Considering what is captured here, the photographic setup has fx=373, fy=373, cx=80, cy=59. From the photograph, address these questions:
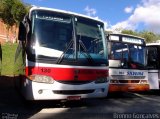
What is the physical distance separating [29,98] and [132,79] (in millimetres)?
5696

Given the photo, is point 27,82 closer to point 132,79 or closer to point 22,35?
point 22,35

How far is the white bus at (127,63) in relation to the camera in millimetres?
14827

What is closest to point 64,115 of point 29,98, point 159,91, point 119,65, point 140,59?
point 29,98

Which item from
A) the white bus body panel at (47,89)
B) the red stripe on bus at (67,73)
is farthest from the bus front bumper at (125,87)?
the white bus body panel at (47,89)

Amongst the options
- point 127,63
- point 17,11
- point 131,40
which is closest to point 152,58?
point 131,40

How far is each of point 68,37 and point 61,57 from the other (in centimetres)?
74

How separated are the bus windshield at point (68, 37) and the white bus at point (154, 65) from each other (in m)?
4.81

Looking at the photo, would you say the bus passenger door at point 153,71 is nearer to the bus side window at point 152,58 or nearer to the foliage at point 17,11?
the bus side window at point 152,58

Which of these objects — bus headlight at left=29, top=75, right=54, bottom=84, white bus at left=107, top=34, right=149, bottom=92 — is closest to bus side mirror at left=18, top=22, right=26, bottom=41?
bus headlight at left=29, top=75, right=54, bottom=84

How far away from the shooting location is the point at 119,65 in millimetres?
14898

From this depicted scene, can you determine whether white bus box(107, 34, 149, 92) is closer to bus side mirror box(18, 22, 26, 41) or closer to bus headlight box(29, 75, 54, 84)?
bus headlight box(29, 75, 54, 84)

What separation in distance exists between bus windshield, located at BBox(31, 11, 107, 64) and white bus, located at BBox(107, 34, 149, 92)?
281 cm

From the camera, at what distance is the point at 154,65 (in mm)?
16375

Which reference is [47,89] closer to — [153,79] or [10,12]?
[153,79]
